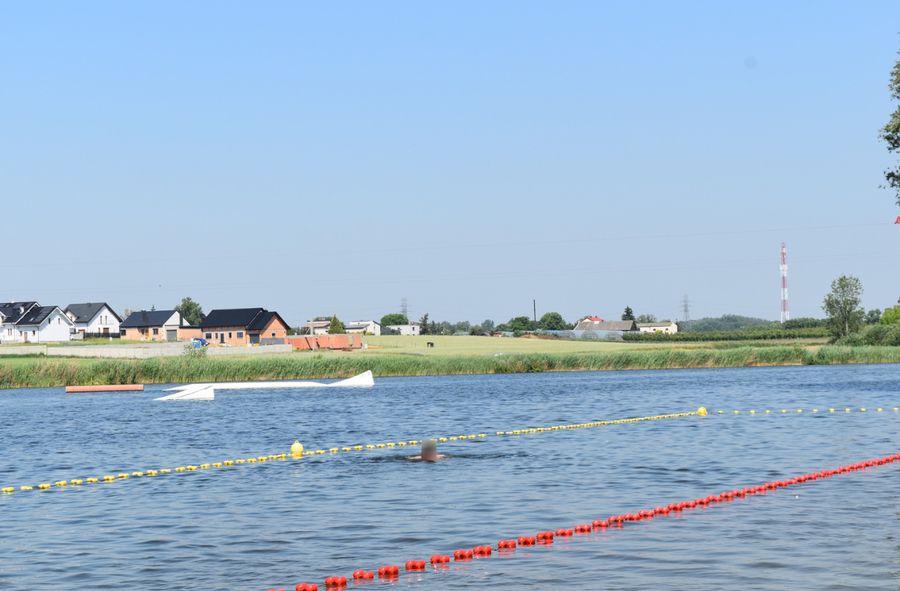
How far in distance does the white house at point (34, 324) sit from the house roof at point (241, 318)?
22.2 m

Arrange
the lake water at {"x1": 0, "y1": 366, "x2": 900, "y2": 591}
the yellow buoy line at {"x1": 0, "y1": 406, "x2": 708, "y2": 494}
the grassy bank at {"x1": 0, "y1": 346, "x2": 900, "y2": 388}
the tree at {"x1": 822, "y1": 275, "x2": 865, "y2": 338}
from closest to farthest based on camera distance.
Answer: the lake water at {"x1": 0, "y1": 366, "x2": 900, "y2": 591}
the yellow buoy line at {"x1": 0, "y1": 406, "x2": 708, "y2": 494}
the grassy bank at {"x1": 0, "y1": 346, "x2": 900, "y2": 388}
the tree at {"x1": 822, "y1": 275, "x2": 865, "y2": 338}

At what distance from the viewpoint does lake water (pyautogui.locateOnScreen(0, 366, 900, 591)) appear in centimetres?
2073

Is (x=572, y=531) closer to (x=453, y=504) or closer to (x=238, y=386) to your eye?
(x=453, y=504)

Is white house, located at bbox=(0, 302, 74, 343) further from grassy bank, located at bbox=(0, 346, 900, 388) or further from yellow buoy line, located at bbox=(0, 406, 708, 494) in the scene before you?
yellow buoy line, located at bbox=(0, 406, 708, 494)

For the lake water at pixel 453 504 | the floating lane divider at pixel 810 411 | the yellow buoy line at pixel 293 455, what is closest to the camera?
the lake water at pixel 453 504

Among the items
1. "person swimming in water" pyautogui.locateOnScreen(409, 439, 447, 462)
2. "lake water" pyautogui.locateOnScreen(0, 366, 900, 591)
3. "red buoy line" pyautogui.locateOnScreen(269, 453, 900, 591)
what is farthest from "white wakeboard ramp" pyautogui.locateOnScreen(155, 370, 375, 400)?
"red buoy line" pyautogui.locateOnScreen(269, 453, 900, 591)

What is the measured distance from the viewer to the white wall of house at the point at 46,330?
19050 cm

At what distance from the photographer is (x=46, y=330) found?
191 meters

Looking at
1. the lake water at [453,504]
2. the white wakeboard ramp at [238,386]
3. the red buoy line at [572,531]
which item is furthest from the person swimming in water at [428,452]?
the white wakeboard ramp at [238,386]

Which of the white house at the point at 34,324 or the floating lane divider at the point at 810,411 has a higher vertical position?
the white house at the point at 34,324

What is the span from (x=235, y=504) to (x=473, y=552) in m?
9.75

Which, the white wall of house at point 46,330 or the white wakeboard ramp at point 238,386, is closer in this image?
the white wakeboard ramp at point 238,386

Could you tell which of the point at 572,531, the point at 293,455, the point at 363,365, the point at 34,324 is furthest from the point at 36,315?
the point at 572,531

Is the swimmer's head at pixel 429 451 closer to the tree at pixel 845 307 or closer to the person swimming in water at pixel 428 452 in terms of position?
the person swimming in water at pixel 428 452
